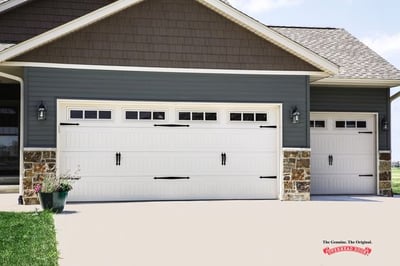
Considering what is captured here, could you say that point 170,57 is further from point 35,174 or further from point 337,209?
point 337,209

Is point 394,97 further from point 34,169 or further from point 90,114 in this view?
point 34,169

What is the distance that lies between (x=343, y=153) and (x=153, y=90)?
6130 millimetres

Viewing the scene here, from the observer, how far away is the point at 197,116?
13.9 meters

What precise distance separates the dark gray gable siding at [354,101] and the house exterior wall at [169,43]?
1.99 metres

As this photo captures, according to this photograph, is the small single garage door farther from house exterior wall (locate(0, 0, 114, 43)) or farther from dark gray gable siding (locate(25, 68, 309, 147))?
house exterior wall (locate(0, 0, 114, 43))

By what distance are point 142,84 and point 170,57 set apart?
97 cm

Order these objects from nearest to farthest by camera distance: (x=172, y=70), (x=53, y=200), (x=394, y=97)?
(x=53, y=200) → (x=172, y=70) → (x=394, y=97)

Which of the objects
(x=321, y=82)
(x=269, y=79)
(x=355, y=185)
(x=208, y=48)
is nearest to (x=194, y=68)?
(x=208, y=48)

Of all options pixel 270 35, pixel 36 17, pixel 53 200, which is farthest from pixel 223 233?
pixel 36 17

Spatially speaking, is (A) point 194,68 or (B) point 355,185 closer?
(A) point 194,68

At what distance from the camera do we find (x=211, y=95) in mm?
13805

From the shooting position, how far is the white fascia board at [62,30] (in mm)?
12502

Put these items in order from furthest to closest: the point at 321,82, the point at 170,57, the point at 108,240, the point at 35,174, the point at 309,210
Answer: the point at 321,82, the point at 170,57, the point at 35,174, the point at 309,210, the point at 108,240

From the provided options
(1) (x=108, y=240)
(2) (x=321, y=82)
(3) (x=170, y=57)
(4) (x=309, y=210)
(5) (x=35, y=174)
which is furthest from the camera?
(2) (x=321, y=82)
